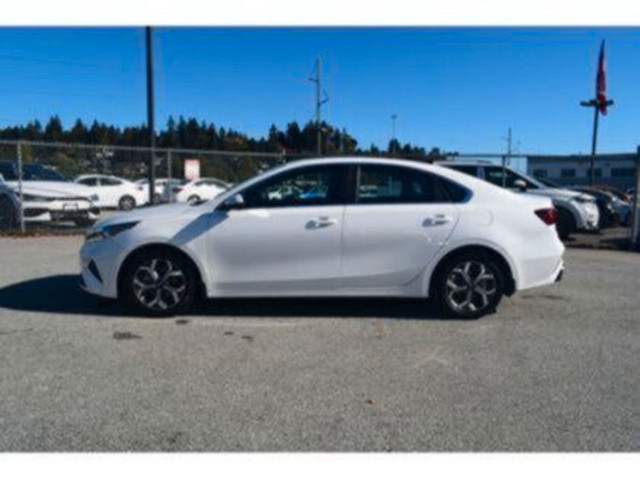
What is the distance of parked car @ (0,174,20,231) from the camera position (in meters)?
12.9

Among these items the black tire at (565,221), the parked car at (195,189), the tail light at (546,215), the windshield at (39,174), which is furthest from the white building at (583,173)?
the tail light at (546,215)

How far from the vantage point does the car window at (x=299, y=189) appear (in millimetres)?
5750

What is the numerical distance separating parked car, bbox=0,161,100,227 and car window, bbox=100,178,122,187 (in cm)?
769

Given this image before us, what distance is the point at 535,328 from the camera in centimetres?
565

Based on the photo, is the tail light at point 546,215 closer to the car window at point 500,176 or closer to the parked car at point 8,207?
the car window at point 500,176

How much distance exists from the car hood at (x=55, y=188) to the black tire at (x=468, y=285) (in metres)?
10.2

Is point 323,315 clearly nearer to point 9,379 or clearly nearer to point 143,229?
point 143,229

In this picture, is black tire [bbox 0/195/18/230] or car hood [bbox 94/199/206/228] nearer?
car hood [bbox 94/199/206/228]

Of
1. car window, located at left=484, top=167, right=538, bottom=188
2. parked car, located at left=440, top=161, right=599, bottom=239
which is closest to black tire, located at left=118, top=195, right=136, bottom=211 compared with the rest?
parked car, located at left=440, top=161, right=599, bottom=239

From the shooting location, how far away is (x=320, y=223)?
18.6 feet

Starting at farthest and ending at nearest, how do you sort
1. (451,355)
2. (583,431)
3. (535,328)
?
1. (535,328)
2. (451,355)
3. (583,431)

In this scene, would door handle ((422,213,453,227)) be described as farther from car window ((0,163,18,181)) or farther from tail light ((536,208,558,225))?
car window ((0,163,18,181))
